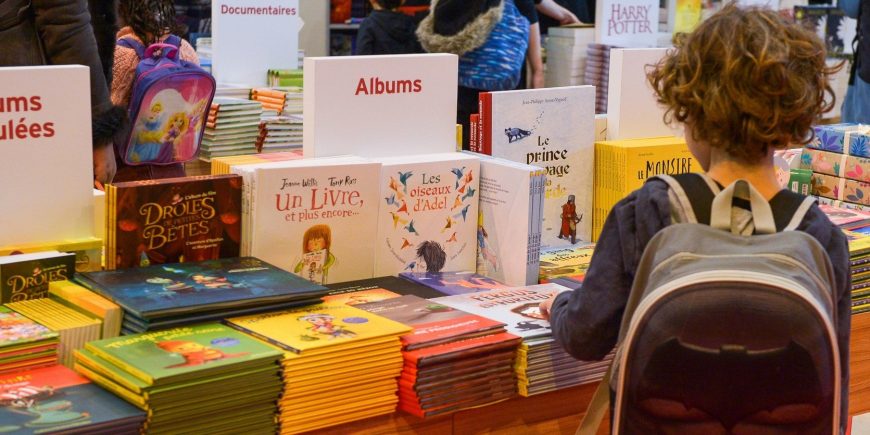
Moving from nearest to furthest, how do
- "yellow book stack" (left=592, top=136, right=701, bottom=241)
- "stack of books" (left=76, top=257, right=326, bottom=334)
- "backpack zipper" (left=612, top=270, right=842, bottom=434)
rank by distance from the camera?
"backpack zipper" (left=612, top=270, right=842, bottom=434)
"stack of books" (left=76, top=257, right=326, bottom=334)
"yellow book stack" (left=592, top=136, right=701, bottom=241)

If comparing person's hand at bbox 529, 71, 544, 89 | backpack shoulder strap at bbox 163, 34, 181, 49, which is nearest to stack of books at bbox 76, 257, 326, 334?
backpack shoulder strap at bbox 163, 34, 181, 49

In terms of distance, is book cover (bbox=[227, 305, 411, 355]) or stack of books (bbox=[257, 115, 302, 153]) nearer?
book cover (bbox=[227, 305, 411, 355])

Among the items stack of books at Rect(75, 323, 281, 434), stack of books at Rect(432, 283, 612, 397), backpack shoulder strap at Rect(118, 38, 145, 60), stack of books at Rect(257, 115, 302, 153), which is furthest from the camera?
stack of books at Rect(257, 115, 302, 153)

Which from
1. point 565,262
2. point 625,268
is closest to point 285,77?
point 565,262

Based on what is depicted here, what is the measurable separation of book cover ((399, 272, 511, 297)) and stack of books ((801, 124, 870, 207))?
4.38ft

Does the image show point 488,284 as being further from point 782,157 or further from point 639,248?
point 782,157

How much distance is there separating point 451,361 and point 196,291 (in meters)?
0.49

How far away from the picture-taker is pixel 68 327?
6.52ft

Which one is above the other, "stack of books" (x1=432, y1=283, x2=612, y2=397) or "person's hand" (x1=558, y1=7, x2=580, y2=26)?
"person's hand" (x1=558, y1=7, x2=580, y2=26)

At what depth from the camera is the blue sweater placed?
169 centimetres

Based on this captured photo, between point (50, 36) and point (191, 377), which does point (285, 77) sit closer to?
point (50, 36)

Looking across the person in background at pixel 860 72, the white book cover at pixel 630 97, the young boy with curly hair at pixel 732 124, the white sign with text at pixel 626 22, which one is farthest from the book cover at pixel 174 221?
the person in background at pixel 860 72

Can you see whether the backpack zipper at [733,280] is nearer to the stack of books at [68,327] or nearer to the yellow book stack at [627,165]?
the stack of books at [68,327]

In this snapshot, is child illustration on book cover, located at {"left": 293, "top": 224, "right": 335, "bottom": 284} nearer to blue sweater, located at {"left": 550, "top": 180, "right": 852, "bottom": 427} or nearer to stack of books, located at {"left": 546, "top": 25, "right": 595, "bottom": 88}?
blue sweater, located at {"left": 550, "top": 180, "right": 852, "bottom": 427}
